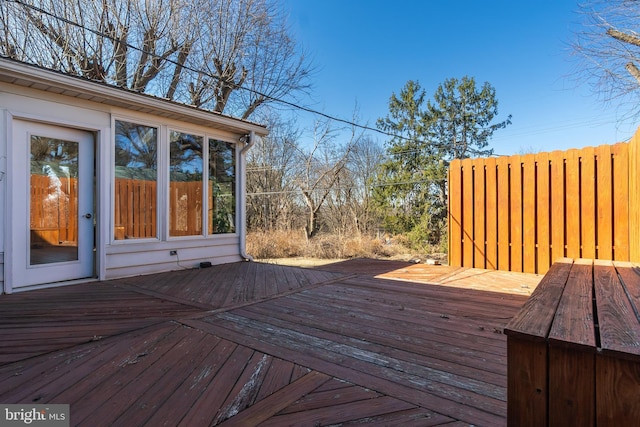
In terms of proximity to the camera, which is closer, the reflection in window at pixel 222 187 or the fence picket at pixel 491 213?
the fence picket at pixel 491 213

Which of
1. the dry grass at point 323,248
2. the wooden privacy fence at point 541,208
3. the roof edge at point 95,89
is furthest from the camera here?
the dry grass at point 323,248

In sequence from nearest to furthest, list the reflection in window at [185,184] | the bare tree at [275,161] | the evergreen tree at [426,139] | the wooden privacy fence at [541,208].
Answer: the wooden privacy fence at [541,208] < the reflection in window at [185,184] < the evergreen tree at [426,139] < the bare tree at [275,161]

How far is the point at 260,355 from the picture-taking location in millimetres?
1926

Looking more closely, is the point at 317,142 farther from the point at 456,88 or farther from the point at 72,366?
the point at 72,366

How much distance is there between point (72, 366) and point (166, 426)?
0.89 metres

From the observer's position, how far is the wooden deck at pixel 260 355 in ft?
4.58

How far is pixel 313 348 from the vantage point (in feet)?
6.67

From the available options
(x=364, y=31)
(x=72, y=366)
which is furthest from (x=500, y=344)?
(x=364, y=31)

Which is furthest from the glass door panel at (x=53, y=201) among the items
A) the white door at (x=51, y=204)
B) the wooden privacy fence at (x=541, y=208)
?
the wooden privacy fence at (x=541, y=208)

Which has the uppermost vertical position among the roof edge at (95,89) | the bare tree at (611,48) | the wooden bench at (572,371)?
the bare tree at (611,48)

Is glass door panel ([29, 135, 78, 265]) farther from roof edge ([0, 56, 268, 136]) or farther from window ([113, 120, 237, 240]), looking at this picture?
roof edge ([0, 56, 268, 136])

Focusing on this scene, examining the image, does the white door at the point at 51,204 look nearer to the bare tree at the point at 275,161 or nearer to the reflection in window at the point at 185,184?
the reflection in window at the point at 185,184

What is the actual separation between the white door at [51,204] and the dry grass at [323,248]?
14.9 ft

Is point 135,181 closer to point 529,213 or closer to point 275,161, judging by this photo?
point 529,213
